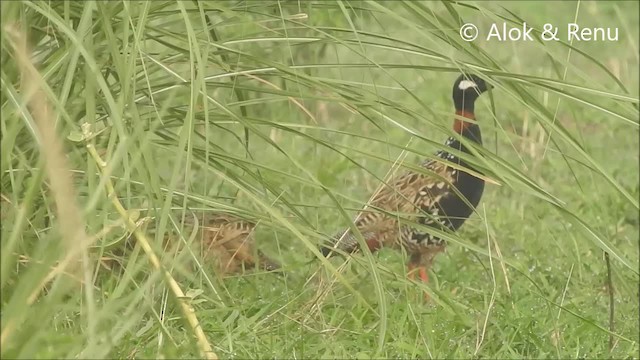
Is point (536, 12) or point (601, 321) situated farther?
point (536, 12)

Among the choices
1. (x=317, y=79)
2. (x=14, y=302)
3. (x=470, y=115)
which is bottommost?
(x=470, y=115)

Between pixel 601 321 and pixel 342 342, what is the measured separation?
0.99m

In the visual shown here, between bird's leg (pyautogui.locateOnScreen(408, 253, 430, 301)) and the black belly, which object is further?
bird's leg (pyautogui.locateOnScreen(408, 253, 430, 301))

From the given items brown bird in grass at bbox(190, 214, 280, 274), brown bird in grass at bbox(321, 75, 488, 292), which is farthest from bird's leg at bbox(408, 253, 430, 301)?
brown bird in grass at bbox(190, 214, 280, 274)

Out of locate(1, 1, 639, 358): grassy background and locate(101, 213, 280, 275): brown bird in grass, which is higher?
locate(1, 1, 639, 358): grassy background

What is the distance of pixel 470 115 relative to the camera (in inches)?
161

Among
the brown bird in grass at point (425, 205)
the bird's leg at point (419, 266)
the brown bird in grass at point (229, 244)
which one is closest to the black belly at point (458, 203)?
the brown bird in grass at point (425, 205)

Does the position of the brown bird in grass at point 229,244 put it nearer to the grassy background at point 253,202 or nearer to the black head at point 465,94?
the grassy background at point 253,202

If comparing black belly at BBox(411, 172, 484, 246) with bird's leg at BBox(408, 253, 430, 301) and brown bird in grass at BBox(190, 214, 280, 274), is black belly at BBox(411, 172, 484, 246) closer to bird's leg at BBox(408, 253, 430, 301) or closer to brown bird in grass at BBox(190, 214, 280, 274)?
bird's leg at BBox(408, 253, 430, 301)

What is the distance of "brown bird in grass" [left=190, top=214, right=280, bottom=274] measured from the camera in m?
3.78

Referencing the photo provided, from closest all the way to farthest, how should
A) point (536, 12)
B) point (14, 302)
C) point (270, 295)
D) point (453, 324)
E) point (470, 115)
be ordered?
point (14, 302), point (453, 324), point (270, 295), point (470, 115), point (536, 12)

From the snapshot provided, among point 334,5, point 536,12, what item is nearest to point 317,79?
point 334,5

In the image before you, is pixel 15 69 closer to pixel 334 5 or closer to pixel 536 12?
pixel 334 5

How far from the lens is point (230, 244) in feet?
12.8
